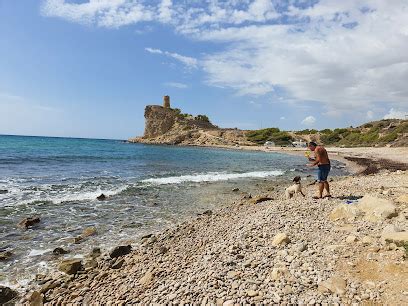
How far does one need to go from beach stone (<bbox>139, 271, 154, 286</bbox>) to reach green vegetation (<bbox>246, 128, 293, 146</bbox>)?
342 ft

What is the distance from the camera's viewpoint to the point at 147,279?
6953 millimetres

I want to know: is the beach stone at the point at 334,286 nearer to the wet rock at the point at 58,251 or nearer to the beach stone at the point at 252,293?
the beach stone at the point at 252,293

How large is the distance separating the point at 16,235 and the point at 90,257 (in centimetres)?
367

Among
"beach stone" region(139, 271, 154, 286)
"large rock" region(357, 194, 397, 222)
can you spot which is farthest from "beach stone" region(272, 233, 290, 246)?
"beach stone" region(139, 271, 154, 286)

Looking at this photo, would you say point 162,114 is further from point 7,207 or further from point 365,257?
point 365,257

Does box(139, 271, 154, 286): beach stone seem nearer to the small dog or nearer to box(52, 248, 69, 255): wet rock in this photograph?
box(52, 248, 69, 255): wet rock

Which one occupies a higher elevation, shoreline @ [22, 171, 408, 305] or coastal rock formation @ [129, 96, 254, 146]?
coastal rock formation @ [129, 96, 254, 146]

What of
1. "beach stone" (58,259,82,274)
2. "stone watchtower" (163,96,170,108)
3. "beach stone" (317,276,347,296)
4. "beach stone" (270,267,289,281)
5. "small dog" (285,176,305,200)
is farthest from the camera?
"stone watchtower" (163,96,170,108)

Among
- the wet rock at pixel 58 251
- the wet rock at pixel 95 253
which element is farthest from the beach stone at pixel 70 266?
the wet rock at pixel 58 251

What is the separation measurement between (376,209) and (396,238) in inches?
89.8

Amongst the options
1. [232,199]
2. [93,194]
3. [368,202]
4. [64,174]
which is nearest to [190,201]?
[232,199]

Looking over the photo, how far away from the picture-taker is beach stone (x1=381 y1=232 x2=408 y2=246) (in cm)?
692

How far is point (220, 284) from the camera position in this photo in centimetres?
613

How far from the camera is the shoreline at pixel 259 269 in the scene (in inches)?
224
